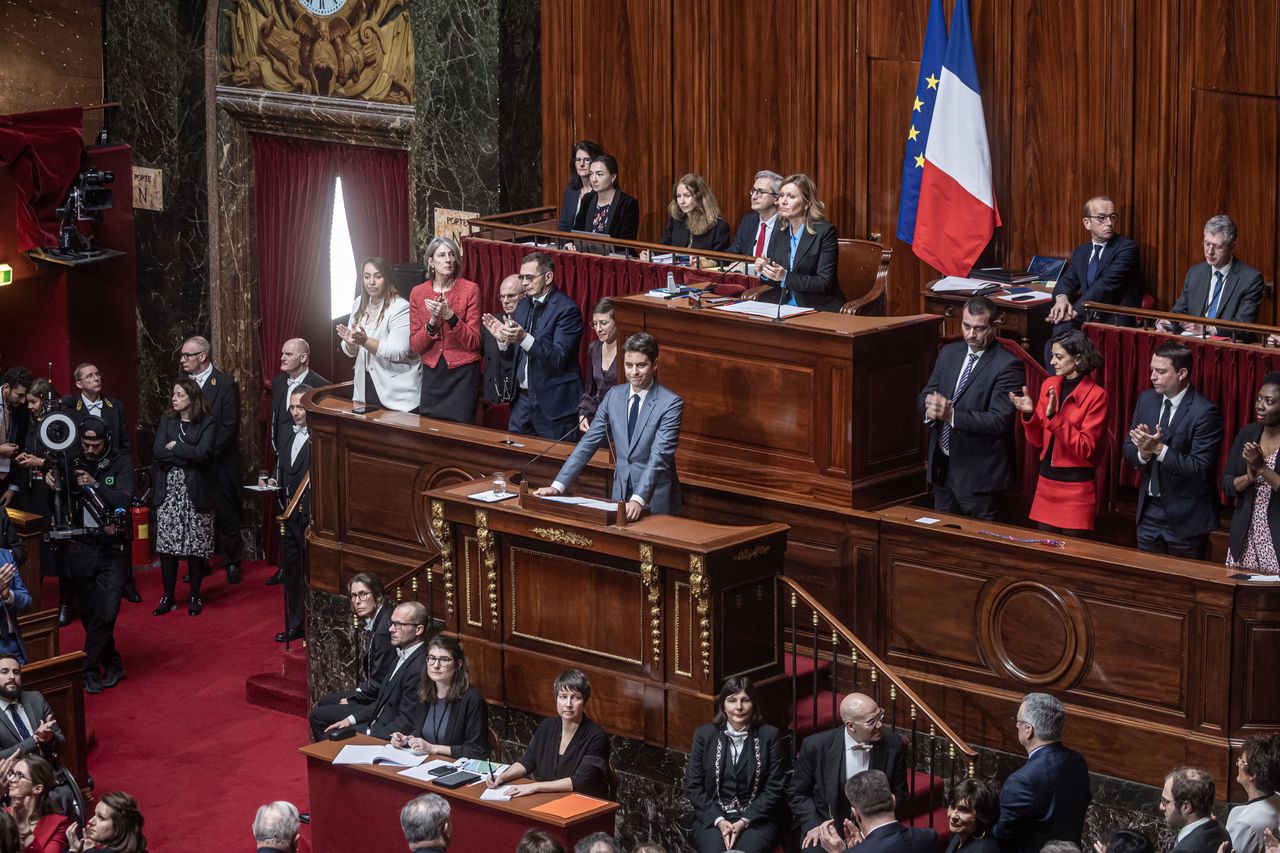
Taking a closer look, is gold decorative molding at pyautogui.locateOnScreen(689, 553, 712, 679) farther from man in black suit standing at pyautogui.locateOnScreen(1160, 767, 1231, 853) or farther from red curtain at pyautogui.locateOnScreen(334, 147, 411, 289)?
red curtain at pyautogui.locateOnScreen(334, 147, 411, 289)

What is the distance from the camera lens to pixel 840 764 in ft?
27.7

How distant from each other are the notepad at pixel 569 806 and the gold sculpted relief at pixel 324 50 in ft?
21.6

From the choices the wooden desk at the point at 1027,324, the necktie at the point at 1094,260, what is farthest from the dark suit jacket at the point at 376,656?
the necktie at the point at 1094,260

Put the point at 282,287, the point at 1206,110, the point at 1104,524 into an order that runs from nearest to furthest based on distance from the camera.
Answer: the point at 1104,524
the point at 1206,110
the point at 282,287

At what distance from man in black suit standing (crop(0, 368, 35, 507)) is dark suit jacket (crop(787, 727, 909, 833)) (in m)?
6.27

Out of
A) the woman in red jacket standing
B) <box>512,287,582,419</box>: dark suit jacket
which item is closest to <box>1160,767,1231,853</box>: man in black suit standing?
<box>512,287,582,419</box>: dark suit jacket

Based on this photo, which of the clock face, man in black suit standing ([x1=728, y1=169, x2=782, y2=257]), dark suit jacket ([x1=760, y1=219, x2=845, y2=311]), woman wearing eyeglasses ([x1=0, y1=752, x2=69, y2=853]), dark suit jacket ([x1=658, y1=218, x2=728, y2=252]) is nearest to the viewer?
woman wearing eyeglasses ([x1=0, y1=752, x2=69, y2=853])

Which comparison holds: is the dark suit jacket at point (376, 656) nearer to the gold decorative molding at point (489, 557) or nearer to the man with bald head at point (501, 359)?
the gold decorative molding at point (489, 557)

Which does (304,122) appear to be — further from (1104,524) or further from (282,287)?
(1104,524)

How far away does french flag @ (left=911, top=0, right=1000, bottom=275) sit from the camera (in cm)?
1143

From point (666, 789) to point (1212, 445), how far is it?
112 inches

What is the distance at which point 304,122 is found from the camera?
47.1 feet

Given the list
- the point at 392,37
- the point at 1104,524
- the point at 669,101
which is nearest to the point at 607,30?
the point at 669,101

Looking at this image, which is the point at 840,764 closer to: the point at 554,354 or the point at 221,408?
the point at 554,354
